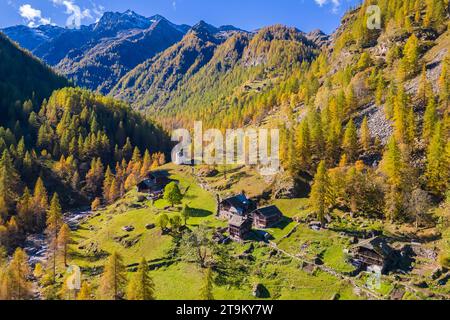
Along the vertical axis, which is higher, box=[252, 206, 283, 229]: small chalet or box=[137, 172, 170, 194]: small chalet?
box=[137, 172, 170, 194]: small chalet

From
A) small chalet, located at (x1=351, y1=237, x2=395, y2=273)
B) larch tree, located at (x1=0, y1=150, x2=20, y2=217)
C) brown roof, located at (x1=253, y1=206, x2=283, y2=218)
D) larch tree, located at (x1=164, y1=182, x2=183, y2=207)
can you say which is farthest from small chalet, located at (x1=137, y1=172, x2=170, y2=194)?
small chalet, located at (x1=351, y1=237, x2=395, y2=273)

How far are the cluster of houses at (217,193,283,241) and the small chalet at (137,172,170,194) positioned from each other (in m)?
40.9

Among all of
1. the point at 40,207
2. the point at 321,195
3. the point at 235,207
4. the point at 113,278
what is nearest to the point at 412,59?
the point at 321,195

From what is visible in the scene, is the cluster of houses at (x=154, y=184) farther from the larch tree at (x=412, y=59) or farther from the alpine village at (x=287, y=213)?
the larch tree at (x=412, y=59)

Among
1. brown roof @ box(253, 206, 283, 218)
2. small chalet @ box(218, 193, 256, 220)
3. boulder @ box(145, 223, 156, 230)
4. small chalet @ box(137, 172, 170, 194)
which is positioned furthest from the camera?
small chalet @ box(137, 172, 170, 194)

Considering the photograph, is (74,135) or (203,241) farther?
(74,135)

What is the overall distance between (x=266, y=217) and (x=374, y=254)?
30065 millimetres

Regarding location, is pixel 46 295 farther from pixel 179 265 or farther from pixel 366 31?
pixel 366 31

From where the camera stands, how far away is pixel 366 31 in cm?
18850

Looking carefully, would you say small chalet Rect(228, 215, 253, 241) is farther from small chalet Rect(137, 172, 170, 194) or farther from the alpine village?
small chalet Rect(137, 172, 170, 194)

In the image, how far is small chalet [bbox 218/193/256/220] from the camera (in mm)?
100250

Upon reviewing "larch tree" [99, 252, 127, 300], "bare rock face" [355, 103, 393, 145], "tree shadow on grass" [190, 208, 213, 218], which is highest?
"bare rock face" [355, 103, 393, 145]
